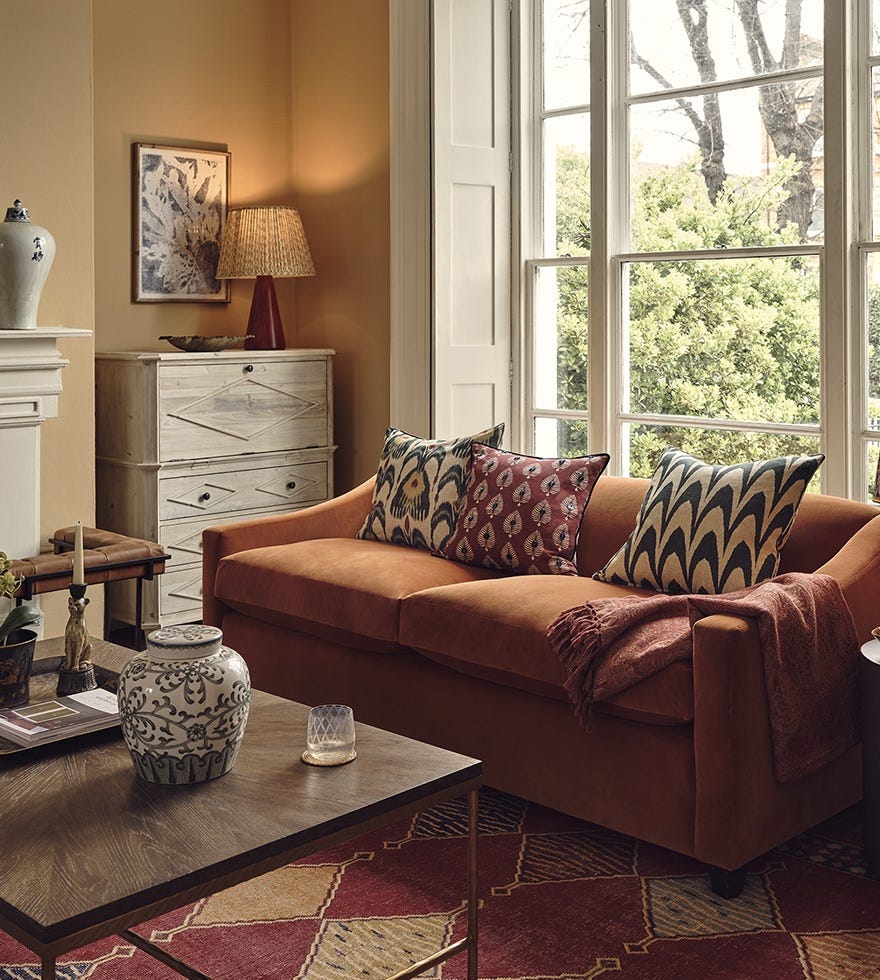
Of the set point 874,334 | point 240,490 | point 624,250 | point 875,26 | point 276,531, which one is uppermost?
point 875,26

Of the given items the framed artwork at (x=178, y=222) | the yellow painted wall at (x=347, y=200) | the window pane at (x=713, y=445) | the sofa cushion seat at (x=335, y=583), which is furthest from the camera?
the yellow painted wall at (x=347, y=200)

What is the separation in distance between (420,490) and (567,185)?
1583 millimetres

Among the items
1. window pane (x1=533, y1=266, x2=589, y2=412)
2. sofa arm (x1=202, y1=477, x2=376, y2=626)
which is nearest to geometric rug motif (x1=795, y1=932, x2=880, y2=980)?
sofa arm (x1=202, y1=477, x2=376, y2=626)

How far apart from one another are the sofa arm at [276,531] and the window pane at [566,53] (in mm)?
1728

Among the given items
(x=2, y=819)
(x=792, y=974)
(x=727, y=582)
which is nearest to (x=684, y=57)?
(x=727, y=582)

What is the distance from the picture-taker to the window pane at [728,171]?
4090 mm

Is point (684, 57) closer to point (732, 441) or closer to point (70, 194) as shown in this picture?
point (732, 441)

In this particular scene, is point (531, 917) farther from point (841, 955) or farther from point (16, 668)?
point (16, 668)

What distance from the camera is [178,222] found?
5297 millimetres

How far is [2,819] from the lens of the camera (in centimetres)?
202

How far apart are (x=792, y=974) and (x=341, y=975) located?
85 cm

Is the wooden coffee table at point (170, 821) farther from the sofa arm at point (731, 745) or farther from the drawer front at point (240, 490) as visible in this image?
the drawer front at point (240, 490)

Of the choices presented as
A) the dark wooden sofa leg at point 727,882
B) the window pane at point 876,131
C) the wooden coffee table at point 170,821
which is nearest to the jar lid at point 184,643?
the wooden coffee table at point 170,821

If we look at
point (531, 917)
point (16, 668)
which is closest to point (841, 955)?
point (531, 917)
